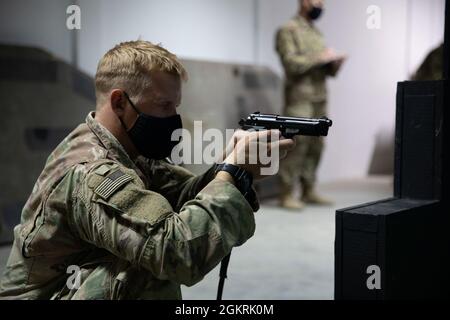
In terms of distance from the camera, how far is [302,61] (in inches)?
138

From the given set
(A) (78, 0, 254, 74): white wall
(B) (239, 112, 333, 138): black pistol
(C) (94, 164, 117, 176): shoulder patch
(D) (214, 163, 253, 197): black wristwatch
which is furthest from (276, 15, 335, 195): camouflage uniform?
(C) (94, 164, 117, 176): shoulder patch

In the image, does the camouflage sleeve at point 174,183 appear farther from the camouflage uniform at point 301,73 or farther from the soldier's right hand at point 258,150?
the camouflage uniform at point 301,73

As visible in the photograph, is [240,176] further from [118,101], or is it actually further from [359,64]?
[359,64]

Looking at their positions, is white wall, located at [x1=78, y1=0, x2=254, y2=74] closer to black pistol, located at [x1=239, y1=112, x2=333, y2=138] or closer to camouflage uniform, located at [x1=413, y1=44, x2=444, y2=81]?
black pistol, located at [x1=239, y1=112, x2=333, y2=138]

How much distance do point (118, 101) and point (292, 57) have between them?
2.56 metres

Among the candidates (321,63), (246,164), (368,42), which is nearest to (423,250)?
(246,164)

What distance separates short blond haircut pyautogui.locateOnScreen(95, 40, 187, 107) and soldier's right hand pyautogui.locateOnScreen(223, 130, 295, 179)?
192mm

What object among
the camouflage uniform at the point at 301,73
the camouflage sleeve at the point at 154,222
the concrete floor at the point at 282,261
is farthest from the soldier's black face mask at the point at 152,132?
the camouflage uniform at the point at 301,73

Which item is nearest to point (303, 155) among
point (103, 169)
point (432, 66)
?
point (432, 66)

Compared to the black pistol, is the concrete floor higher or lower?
lower

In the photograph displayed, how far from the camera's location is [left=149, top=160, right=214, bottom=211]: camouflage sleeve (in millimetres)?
1313

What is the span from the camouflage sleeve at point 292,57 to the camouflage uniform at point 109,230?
99.3 inches

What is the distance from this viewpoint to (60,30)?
9.16 feet

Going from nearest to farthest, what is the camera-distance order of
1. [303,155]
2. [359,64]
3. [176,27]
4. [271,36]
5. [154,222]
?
[154,222] < [176,27] < [303,155] < [271,36] < [359,64]
